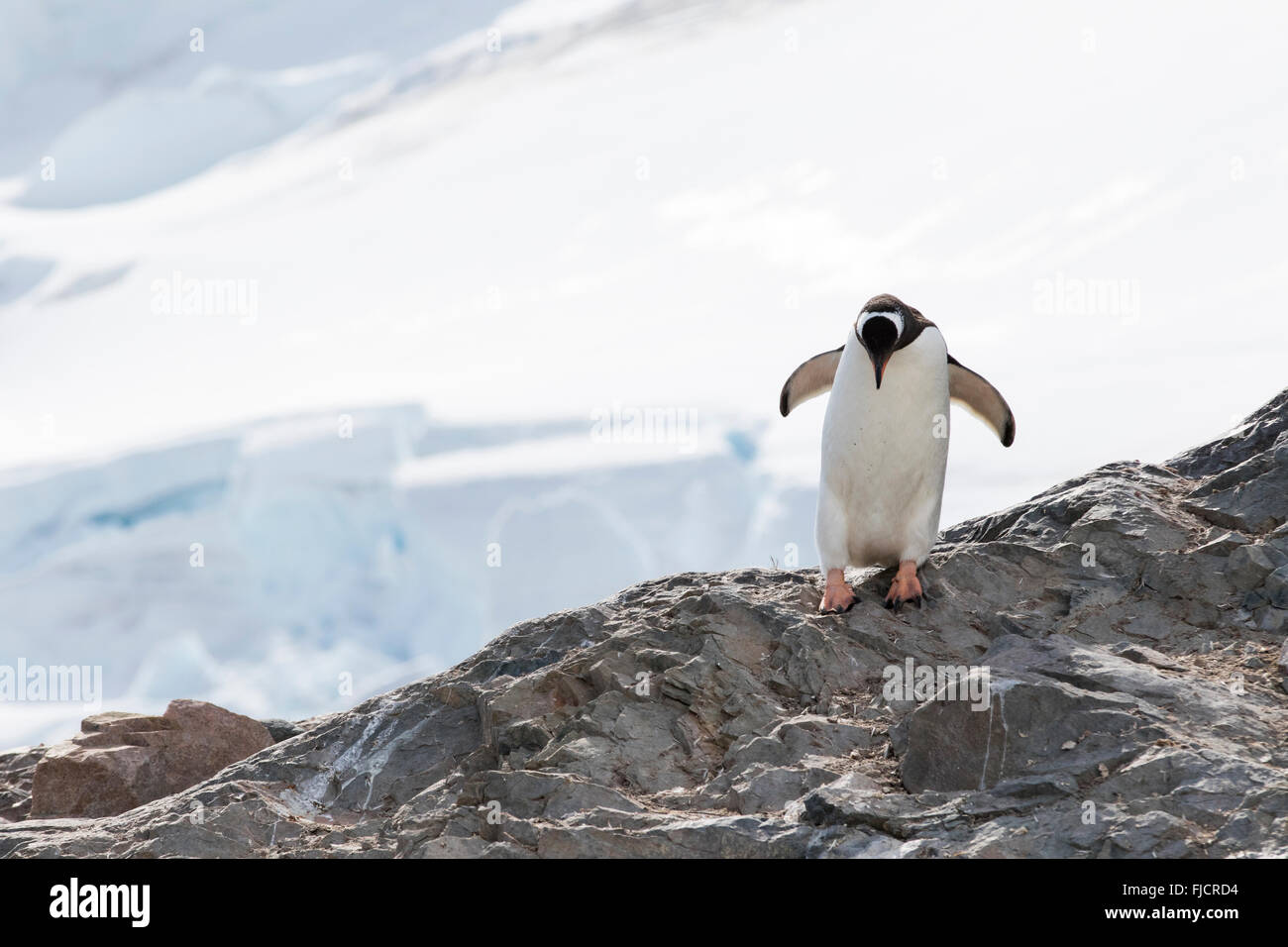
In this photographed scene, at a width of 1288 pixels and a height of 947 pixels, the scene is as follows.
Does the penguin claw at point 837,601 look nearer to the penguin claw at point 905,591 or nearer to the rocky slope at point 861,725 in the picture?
the rocky slope at point 861,725

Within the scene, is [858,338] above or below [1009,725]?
above

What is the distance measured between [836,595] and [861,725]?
1.23 meters

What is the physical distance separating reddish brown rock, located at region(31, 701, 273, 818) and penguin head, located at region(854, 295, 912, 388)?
450 centimetres

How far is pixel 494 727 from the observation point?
246 inches

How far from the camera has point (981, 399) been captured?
8070mm

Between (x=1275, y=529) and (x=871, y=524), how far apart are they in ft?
7.58

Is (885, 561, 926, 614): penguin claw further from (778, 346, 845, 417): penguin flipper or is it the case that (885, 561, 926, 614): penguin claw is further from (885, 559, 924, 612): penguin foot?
(778, 346, 845, 417): penguin flipper

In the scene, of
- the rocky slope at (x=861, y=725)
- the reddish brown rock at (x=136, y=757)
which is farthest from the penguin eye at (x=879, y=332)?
the reddish brown rock at (x=136, y=757)

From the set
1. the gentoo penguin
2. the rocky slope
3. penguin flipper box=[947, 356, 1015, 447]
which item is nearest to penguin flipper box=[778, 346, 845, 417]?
penguin flipper box=[947, 356, 1015, 447]

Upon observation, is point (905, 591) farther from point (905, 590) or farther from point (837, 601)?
point (837, 601)

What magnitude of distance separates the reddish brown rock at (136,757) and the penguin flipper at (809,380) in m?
4.09

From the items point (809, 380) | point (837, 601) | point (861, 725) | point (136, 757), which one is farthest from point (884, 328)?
point (136, 757)
